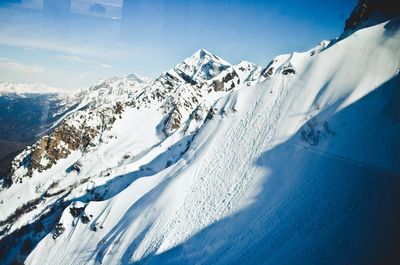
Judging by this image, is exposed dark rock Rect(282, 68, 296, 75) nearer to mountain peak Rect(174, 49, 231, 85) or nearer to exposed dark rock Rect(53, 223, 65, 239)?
exposed dark rock Rect(53, 223, 65, 239)

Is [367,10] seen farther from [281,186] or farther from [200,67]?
[200,67]

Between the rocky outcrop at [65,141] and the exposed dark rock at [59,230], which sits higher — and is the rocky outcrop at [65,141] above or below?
below

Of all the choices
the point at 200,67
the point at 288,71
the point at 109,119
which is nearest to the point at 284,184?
the point at 288,71

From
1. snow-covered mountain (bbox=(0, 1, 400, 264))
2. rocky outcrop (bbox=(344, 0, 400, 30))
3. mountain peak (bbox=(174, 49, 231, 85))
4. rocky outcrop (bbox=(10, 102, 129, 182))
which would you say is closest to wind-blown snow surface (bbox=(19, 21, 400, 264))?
snow-covered mountain (bbox=(0, 1, 400, 264))

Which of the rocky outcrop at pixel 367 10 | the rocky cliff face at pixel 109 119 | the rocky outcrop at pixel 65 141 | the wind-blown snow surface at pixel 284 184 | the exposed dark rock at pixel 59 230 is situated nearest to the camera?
the wind-blown snow surface at pixel 284 184

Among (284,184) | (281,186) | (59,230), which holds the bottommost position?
(59,230)

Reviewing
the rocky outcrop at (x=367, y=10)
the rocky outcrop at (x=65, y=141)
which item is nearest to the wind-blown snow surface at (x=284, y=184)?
the rocky outcrop at (x=367, y=10)

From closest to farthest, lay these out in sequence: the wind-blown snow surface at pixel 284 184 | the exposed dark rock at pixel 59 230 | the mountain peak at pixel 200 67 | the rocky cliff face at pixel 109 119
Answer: the wind-blown snow surface at pixel 284 184, the exposed dark rock at pixel 59 230, the rocky cliff face at pixel 109 119, the mountain peak at pixel 200 67

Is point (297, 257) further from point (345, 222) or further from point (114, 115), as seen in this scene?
point (114, 115)

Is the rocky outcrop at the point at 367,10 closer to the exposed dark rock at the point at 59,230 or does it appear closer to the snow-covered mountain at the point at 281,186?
the snow-covered mountain at the point at 281,186
